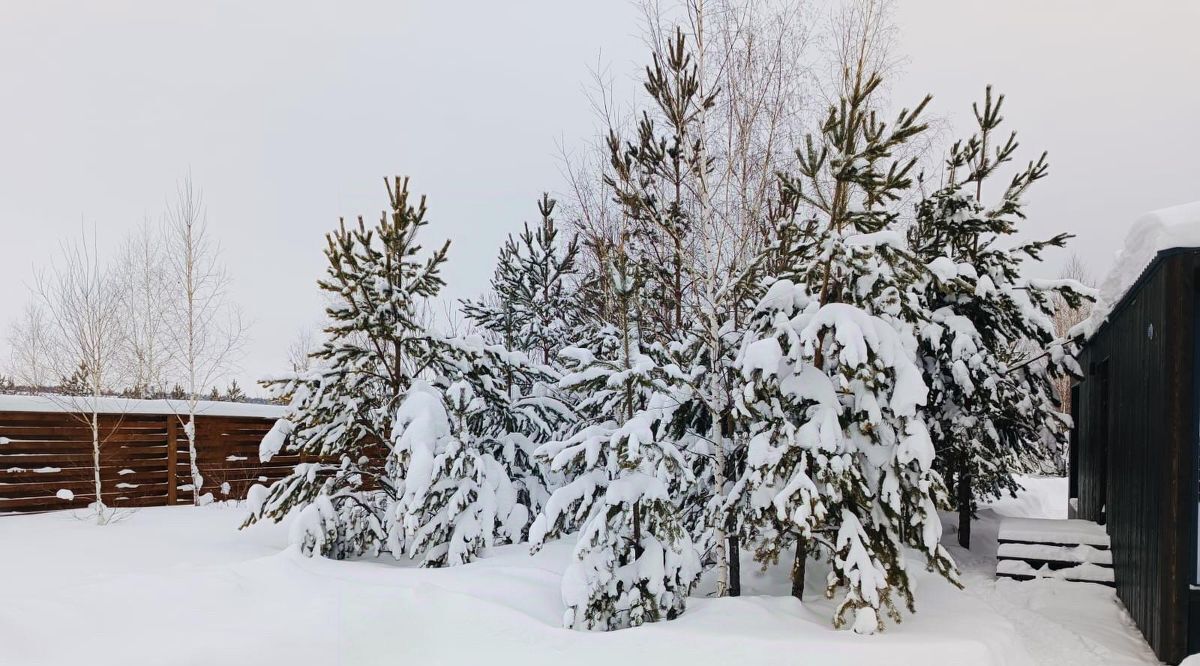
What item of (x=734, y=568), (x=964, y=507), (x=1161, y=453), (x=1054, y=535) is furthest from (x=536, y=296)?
(x=1161, y=453)

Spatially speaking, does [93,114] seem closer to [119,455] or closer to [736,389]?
[119,455]

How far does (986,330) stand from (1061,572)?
278cm

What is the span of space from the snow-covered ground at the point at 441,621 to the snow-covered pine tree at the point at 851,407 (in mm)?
509

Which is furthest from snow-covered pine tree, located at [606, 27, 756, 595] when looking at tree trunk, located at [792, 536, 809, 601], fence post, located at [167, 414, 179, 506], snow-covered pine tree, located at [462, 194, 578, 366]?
fence post, located at [167, 414, 179, 506]

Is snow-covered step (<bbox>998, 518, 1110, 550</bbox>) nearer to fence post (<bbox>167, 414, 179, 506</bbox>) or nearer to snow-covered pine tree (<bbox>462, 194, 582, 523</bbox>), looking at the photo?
snow-covered pine tree (<bbox>462, 194, 582, 523</bbox>)

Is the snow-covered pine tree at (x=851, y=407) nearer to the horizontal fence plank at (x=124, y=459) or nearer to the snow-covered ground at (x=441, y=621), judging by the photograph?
the snow-covered ground at (x=441, y=621)

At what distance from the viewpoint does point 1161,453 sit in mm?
4691

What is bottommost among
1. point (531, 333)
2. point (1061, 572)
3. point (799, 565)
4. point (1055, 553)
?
point (1061, 572)

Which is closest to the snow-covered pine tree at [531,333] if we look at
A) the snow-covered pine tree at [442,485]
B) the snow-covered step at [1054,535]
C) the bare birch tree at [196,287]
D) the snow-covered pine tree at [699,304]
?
the snow-covered pine tree at [442,485]

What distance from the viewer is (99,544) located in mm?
7227

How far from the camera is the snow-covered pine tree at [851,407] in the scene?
4.63 meters

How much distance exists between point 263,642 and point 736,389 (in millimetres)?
3705

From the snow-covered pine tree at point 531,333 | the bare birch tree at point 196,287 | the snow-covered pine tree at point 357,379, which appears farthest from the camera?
the bare birch tree at point 196,287

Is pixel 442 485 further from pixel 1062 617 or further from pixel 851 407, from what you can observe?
pixel 1062 617
